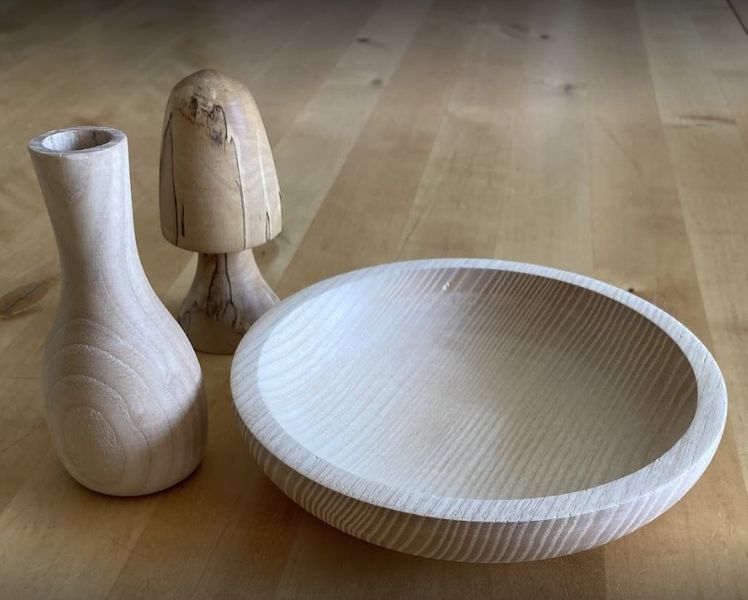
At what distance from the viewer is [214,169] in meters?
0.62

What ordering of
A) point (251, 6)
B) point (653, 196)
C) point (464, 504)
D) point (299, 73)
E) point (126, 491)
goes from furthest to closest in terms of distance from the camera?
1. point (251, 6)
2. point (299, 73)
3. point (653, 196)
4. point (126, 491)
5. point (464, 504)

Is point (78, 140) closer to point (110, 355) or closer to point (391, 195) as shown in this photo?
point (110, 355)

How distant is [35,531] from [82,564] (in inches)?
1.6

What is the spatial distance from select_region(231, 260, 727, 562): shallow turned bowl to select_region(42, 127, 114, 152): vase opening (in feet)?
0.44

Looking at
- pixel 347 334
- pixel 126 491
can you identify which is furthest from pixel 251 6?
pixel 126 491

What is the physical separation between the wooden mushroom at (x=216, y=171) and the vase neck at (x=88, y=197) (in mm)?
132

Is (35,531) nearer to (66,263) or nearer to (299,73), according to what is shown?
(66,263)

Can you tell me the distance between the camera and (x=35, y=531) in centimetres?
52

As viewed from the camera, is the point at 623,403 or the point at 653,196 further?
the point at 653,196

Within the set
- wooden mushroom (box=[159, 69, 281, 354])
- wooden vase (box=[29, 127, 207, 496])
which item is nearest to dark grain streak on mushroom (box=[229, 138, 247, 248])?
wooden mushroom (box=[159, 69, 281, 354])

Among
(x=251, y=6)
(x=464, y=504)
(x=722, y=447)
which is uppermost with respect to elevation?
(x=464, y=504)

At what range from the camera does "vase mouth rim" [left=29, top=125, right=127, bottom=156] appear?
0.46 m

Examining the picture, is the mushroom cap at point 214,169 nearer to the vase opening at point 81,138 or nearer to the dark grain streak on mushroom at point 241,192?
the dark grain streak on mushroom at point 241,192

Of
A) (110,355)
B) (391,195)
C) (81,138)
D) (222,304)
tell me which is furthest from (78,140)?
(391,195)
